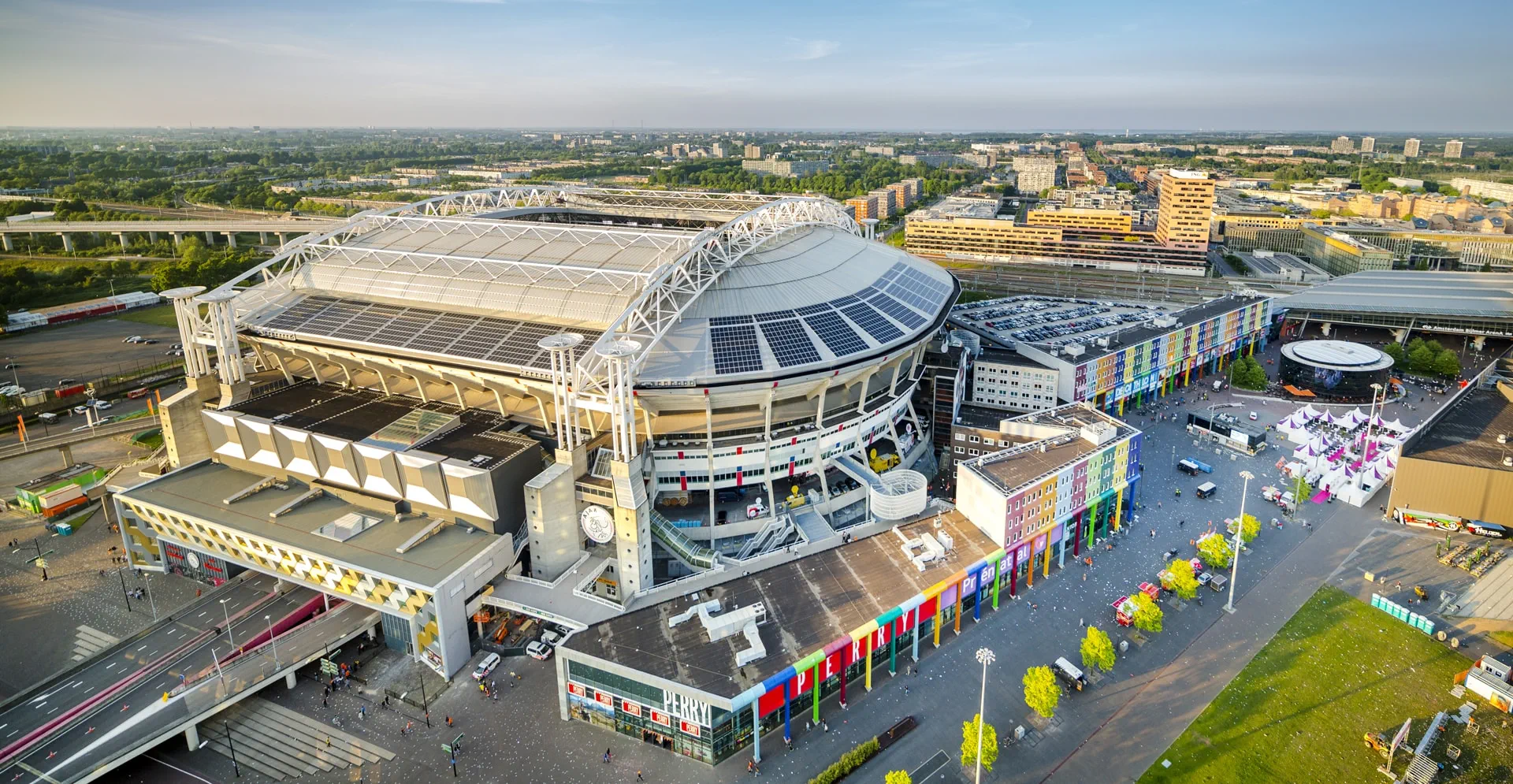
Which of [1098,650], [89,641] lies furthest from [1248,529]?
[89,641]

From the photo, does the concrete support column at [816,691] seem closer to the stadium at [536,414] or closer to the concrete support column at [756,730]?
the concrete support column at [756,730]

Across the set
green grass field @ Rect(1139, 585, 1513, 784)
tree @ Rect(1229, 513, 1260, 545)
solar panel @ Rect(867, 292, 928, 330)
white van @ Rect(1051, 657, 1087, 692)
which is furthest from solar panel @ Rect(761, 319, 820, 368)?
tree @ Rect(1229, 513, 1260, 545)

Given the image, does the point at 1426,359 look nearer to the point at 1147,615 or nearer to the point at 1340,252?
the point at 1340,252

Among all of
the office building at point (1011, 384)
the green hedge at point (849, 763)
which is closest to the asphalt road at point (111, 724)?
the green hedge at point (849, 763)

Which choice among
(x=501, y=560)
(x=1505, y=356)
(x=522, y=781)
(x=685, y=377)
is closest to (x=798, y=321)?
(x=685, y=377)

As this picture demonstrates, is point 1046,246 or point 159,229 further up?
point 159,229
